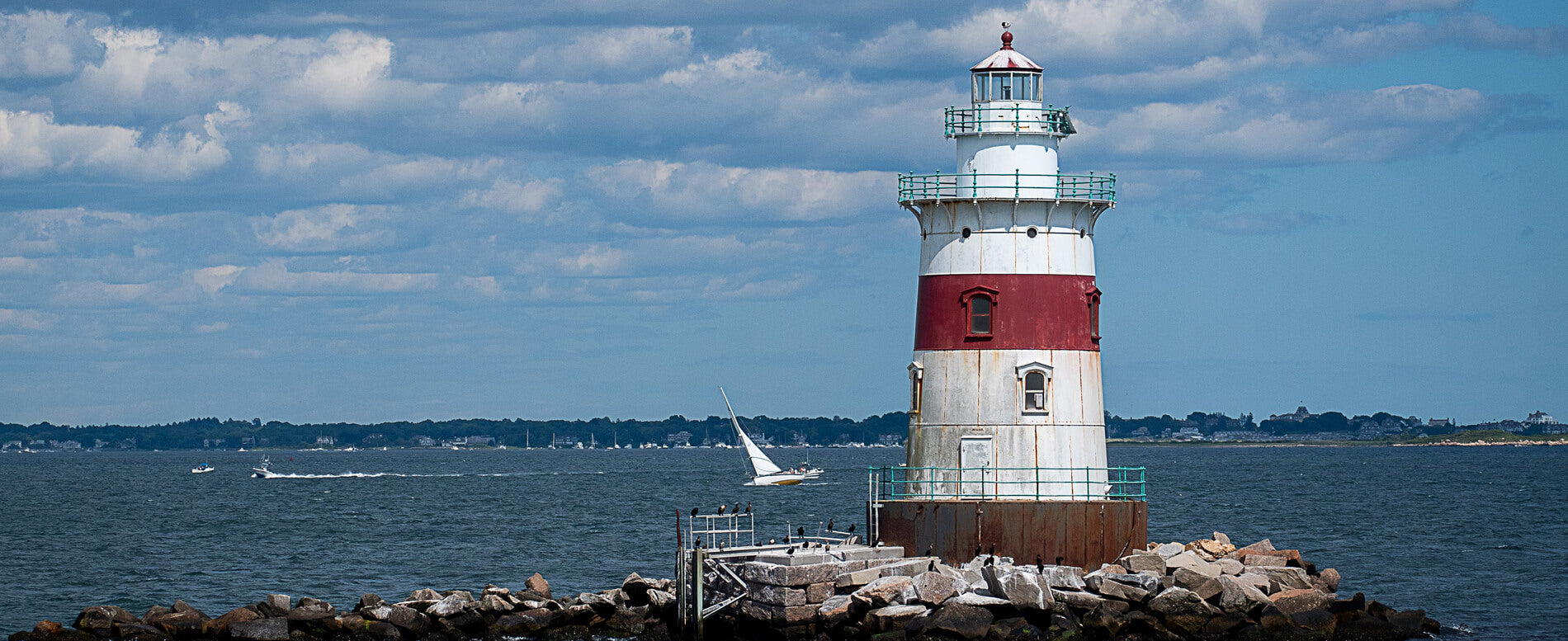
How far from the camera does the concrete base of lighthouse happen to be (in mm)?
32656

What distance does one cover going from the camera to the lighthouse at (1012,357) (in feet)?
108

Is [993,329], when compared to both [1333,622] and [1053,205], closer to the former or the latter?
[1053,205]

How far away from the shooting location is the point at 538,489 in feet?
385

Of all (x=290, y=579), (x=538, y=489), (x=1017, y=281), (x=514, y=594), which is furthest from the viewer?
(x=538, y=489)

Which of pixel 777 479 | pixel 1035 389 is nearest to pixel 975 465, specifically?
pixel 1035 389

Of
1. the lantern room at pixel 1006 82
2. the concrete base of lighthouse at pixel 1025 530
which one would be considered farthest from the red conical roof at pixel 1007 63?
the concrete base of lighthouse at pixel 1025 530

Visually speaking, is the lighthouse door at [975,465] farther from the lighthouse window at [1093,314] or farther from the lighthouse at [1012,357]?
the lighthouse window at [1093,314]

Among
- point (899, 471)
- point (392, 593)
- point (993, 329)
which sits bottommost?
point (392, 593)

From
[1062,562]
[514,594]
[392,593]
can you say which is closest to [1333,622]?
[1062,562]

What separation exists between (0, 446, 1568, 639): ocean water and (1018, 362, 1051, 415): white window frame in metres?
9.75

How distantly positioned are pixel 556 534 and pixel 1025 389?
124 ft

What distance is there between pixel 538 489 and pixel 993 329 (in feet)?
286

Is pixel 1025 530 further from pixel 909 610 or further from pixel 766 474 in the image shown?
pixel 766 474

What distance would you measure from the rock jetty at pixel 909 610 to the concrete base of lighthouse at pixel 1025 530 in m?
0.36
